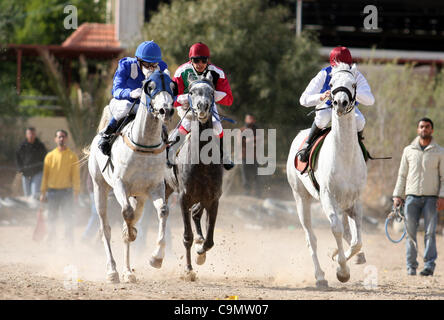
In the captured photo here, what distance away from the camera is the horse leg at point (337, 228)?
25.2ft

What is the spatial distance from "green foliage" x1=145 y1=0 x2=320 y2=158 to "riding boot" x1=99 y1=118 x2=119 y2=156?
37.1 ft

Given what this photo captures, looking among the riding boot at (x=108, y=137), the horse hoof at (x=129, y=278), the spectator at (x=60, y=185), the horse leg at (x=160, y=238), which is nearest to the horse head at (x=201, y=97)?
the horse leg at (x=160, y=238)

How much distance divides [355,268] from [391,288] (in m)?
2.69

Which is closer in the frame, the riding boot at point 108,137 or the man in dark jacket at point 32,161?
the riding boot at point 108,137

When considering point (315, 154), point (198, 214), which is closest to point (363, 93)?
point (315, 154)

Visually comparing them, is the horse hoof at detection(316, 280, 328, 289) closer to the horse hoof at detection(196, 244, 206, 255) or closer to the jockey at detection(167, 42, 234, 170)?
the horse hoof at detection(196, 244, 206, 255)

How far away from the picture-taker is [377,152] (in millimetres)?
17469

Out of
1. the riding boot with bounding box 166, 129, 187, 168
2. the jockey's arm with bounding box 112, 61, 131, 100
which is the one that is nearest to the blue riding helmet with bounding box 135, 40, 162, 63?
the jockey's arm with bounding box 112, 61, 131, 100

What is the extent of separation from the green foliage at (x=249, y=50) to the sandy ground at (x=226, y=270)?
4.93m

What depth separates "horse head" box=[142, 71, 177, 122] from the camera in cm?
722

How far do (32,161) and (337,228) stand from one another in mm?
9047

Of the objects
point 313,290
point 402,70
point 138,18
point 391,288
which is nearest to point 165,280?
point 313,290

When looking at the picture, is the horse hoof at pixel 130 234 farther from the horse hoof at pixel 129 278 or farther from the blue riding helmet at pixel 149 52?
the blue riding helmet at pixel 149 52
